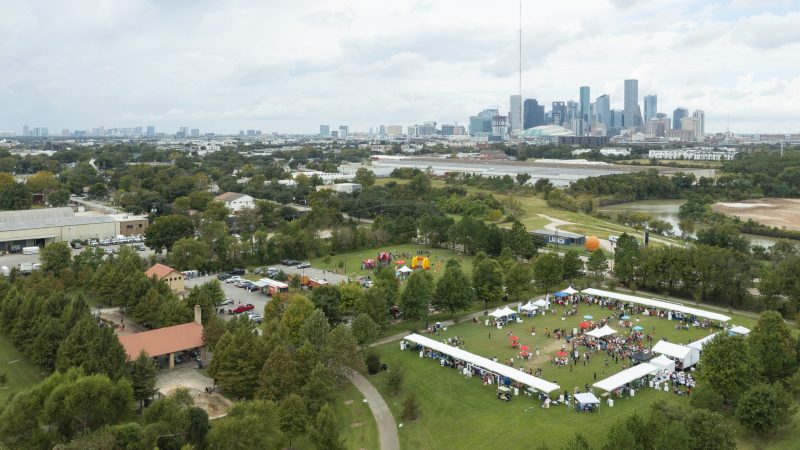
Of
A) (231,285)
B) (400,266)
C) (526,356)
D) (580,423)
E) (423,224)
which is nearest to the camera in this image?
(580,423)

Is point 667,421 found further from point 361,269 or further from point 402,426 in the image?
point 361,269

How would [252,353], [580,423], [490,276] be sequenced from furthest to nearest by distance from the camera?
[490,276]
[252,353]
[580,423]

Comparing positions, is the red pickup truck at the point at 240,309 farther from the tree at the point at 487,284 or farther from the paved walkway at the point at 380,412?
the tree at the point at 487,284

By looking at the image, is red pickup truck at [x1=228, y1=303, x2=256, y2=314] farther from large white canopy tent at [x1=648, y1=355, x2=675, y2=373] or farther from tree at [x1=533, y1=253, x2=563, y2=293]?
large white canopy tent at [x1=648, y1=355, x2=675, y2=373]

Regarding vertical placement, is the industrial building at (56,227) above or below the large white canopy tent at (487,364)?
above

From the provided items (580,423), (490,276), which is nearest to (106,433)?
(580,423)

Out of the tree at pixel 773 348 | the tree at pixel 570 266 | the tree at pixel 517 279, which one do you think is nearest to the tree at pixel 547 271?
the tree at pixel 517 279

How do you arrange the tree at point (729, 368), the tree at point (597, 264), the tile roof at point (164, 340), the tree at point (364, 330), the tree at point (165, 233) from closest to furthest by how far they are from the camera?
the tree at point (729, 368), the tile roof at point (164, 340), the tree at point (364, 330), the tree at point (597, 264), the tree at point (165, 233)

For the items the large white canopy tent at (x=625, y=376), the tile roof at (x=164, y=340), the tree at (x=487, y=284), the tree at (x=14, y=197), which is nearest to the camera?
the large white canopy tent at (x=625, y=376)

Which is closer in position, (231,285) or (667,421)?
(667,421)
